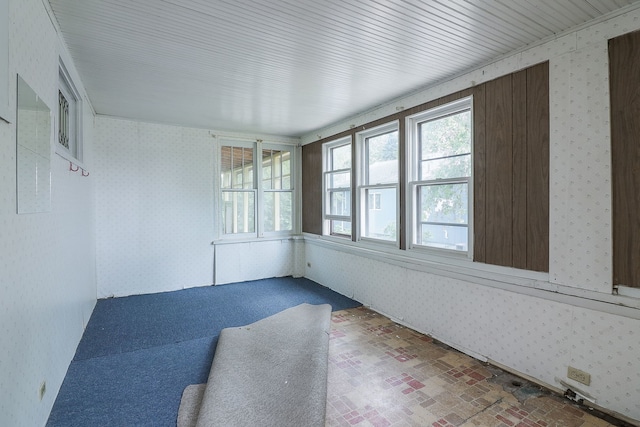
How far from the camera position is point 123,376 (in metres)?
2.66

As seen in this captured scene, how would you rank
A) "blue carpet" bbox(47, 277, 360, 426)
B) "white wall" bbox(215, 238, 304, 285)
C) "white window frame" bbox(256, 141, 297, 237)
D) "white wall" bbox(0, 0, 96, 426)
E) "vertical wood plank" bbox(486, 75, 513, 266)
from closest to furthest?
"white wall" bbox(0, 0, 96, 426)
"blue carpet" bbox(47, 277, 360, 426)
"vertical wood plank" bbox(486, 75, 513, 266)
"white wall" bbox(215, 238, 304, 285)
"white window frame" bbox(256, 141, 297, 237)

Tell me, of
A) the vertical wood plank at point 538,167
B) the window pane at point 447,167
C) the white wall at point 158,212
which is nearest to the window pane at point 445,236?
the window pane at point 447,167

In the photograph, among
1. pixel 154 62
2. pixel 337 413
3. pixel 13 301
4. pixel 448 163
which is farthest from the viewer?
pixel 448 163

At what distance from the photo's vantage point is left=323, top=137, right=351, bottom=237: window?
16.5 ft

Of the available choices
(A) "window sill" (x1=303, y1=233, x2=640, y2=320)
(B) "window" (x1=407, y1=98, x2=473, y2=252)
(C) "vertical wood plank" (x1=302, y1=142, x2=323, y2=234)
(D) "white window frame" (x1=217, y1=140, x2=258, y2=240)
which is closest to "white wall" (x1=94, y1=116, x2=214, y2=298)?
(D) "white window frame" (x1=217, y1=140, x2=258, y2=240)

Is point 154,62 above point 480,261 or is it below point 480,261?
above

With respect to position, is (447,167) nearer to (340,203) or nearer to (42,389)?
(340,203)

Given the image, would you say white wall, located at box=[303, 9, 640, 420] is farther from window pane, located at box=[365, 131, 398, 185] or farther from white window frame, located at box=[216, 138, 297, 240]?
white window frame, located at box=[216, 138, 297, 240]

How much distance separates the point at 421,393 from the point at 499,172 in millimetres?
1951

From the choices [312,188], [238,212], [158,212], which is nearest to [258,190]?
[238,212]

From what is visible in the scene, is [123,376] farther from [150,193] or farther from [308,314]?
[150,193]

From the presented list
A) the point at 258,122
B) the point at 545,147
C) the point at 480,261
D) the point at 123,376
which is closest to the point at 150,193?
the point at 258,122

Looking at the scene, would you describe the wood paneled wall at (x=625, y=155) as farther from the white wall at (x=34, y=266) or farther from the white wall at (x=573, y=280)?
the white wall at (x=34, y=266)

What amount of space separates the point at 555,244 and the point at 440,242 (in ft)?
3.80
